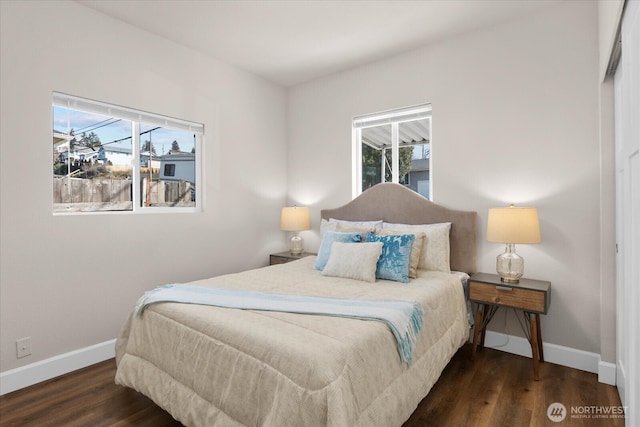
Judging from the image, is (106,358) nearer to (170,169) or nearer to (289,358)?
(170,169)

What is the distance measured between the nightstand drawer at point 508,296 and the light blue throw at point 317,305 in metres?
0.90

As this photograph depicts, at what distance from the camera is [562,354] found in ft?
8.70

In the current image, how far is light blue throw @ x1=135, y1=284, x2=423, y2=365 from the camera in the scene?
177 cm

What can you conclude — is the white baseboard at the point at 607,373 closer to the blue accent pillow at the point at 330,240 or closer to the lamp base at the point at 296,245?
the blue accent pillow at the point at 330,240

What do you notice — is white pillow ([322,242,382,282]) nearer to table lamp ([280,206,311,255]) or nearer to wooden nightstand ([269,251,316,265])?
wooden nightstand ([269,251,316,265])

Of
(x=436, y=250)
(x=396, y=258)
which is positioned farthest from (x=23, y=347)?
(x=436, y=250)

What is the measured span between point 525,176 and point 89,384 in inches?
142

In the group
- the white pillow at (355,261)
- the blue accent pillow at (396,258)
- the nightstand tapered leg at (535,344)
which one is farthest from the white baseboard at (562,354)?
the white pillow at (355,261)

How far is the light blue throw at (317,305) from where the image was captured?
1771 millimetres

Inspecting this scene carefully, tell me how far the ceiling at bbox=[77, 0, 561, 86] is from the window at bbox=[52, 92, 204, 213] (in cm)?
77

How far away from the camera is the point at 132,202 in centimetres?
310

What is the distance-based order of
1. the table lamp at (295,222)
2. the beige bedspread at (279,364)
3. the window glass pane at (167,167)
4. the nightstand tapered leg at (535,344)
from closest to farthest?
the beige bedspread at (279,364)
the nightstand tapered leg at (535,344)
the window glass pane at (167,167)
the table lamp at (295,222)

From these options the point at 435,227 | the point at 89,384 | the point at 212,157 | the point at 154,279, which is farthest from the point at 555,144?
the point at 89,384

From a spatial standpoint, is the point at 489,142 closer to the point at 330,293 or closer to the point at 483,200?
the point at 483,200
